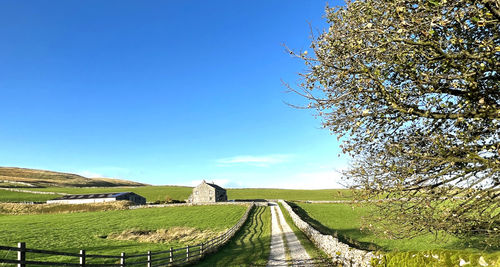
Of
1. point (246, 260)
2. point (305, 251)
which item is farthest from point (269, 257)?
point (305, 251)

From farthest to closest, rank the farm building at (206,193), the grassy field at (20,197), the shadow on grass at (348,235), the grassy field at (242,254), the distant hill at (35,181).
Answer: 1. the distant hill at (35,181)
2. the farm building at (206,193)
3. the grassy field at (20,197)
4. the shadow on grass at (348,235)
5. the grassy field at (242,254)

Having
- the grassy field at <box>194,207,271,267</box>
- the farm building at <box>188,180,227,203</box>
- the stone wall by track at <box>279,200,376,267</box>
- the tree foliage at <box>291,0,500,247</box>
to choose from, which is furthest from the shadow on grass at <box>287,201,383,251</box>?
the farm building at <box>188,180,227,203</box>

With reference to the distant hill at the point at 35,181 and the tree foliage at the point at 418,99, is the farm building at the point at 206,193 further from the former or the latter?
the distant hill at the point at 35,181

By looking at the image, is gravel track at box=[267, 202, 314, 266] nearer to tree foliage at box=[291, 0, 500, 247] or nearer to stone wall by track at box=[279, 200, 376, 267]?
stone wall by track at box=[279, 200, 376, 267]

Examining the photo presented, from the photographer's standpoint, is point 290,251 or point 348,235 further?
point 348,235

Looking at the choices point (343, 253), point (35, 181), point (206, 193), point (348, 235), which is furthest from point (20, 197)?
point (343, 253)

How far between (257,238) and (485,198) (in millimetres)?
23445

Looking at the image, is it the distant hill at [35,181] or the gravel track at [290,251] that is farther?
the distant hill at [35,181]

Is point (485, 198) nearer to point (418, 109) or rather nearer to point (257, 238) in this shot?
point (418, 109)

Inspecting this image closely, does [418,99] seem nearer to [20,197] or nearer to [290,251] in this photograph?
[290,251]

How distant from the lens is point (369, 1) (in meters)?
8.69

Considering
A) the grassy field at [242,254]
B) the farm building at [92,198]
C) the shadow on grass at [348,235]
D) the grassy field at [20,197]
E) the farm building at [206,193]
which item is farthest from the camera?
the farm building at [206,193]

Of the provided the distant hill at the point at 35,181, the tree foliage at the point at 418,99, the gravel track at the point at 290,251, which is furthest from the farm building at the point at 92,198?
the tree foliage at the point at 418,99

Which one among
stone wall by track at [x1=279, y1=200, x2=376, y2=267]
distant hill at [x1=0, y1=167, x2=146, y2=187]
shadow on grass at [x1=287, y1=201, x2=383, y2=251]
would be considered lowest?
shadow on grass at [x1=287, y1=201, x2=383, y2=251]
